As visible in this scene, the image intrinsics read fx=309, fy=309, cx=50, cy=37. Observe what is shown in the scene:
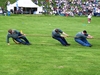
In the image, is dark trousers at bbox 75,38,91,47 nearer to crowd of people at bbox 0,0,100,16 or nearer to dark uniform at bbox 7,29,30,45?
dark uniform at bbox 7,29,30,45

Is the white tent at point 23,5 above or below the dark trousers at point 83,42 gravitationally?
above

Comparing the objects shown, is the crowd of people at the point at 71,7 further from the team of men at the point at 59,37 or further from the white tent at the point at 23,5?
the team of men at the point at 59,37

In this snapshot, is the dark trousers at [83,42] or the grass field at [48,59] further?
the dark trousers at [83,42]

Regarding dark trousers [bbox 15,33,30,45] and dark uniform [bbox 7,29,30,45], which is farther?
dark trousers [bbox 15,33,30,45]

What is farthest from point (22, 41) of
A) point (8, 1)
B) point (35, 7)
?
point (8, 1)

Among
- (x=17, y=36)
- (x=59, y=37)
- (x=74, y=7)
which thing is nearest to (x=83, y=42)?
(x=59, y=37)

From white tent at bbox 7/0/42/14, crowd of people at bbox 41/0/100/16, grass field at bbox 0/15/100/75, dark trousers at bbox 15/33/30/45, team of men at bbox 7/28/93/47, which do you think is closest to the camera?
grass field at bbox 0/15/100/75

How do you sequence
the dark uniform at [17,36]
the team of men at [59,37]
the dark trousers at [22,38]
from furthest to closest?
the dark trousers at [22,38] < the team of men at [59,37] < the dark uniform at [17,36]

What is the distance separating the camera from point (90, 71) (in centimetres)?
1248

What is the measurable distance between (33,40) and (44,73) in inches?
379

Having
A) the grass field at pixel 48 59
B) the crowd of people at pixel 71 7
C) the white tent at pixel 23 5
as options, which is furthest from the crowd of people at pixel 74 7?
the grass field at pixel 48 59

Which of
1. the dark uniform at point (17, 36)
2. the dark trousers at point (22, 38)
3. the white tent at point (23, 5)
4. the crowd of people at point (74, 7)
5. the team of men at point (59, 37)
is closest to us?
the dark uniform at point (17, 36)

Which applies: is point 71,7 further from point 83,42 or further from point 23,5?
point 83,42

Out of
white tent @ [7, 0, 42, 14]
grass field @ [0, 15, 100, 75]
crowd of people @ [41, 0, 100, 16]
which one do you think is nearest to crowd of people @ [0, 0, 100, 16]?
crowd of people @ [41, 0, 100, 16]
